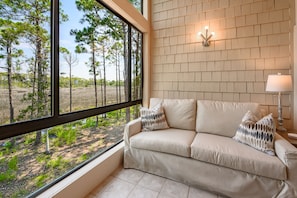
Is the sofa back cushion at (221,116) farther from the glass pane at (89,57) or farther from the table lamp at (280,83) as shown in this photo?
the glass pane at (89,57)

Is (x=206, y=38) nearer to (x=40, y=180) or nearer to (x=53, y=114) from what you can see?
(x=53, y=114)

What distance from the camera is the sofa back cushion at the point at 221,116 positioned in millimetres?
2076

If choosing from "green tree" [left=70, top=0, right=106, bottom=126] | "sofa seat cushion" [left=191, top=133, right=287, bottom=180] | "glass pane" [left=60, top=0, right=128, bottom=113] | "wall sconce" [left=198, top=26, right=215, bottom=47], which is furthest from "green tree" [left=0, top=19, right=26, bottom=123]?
"wall sconce" [left=198, top=26, right=215, bottom=47]

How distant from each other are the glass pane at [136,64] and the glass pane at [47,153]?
0.98 m

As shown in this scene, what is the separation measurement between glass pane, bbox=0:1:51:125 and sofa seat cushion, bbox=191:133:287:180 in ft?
5.50

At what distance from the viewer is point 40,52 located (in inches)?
53.0

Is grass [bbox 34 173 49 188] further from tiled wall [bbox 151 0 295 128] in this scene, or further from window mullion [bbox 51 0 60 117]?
tiled wall [bbox 151 0 295 128]

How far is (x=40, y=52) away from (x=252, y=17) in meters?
2.99

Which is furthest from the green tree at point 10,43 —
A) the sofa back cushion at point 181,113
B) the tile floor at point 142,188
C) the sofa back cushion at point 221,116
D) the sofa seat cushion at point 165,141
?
the sofa back cushion at point 221,116

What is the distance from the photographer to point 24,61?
1227 mm

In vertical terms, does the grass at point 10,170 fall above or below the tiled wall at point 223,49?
below

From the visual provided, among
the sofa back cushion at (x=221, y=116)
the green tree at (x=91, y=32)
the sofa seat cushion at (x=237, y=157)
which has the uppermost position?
the green tree at (x=91, y=32)

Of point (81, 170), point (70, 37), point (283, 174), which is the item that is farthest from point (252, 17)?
point (81, 170)

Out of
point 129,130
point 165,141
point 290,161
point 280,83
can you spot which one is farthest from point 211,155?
point 280,83
